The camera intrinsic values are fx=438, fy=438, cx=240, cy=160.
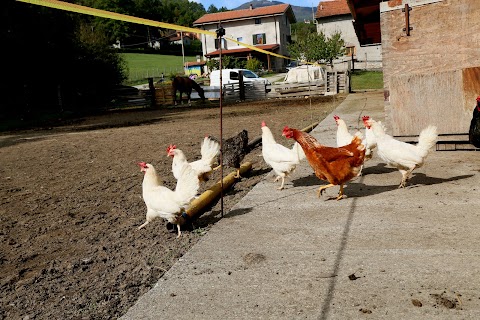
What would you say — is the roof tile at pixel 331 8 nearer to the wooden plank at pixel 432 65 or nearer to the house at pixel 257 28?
the house at pixel 257 28

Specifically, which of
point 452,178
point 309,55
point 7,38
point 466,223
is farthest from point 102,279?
point 309,55

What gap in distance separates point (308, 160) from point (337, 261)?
1971 mm

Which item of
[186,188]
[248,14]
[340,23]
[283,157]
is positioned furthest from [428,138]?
[248,14]

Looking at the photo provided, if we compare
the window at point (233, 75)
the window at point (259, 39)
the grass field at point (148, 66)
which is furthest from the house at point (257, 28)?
the window at point (233, 75)

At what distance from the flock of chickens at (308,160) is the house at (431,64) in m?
1.51

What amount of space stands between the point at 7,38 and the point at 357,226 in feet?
75.5

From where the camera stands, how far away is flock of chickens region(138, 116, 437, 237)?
4121 mm

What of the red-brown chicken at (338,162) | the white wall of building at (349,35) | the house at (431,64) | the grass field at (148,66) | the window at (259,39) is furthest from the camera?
the window at (259,39)

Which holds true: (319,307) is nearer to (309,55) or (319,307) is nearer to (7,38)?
(7,38)

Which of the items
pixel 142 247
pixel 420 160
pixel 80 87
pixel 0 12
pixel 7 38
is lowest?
pixel 142 247

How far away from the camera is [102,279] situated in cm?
344

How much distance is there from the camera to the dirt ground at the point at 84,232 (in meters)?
3.18

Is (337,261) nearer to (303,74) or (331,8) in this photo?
(303,74)

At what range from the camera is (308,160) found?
5090 millimetres
